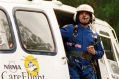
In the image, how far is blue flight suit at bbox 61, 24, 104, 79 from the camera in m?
9.59

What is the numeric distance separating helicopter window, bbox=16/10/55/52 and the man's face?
0.70m

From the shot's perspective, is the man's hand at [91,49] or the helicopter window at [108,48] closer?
the man's hand at [91,49]

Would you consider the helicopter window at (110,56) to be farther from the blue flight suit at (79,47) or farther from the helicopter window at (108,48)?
the blue flight suit at (79,47)

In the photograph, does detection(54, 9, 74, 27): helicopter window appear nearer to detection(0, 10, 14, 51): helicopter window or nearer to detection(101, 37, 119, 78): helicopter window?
detection(101, 37, 119, 78): helicopter window

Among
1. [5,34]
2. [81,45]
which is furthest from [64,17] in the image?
[5,34]

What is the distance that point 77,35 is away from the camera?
31.8 ft

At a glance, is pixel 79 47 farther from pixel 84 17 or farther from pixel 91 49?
pixel 84 17

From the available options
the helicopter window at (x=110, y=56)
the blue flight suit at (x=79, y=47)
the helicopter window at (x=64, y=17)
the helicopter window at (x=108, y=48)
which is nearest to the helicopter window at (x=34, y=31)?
the blue flight suit at (x=79, y=47)

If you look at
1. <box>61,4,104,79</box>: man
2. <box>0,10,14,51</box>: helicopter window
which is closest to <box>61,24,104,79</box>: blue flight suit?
<box>61,4,104,79</box>: man

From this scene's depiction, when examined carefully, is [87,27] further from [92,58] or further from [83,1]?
[83,1]

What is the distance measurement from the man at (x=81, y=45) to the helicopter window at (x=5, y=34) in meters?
1.38

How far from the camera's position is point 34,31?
9102 mm

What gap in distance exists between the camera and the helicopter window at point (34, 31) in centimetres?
889

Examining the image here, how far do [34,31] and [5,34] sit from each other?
70cm
